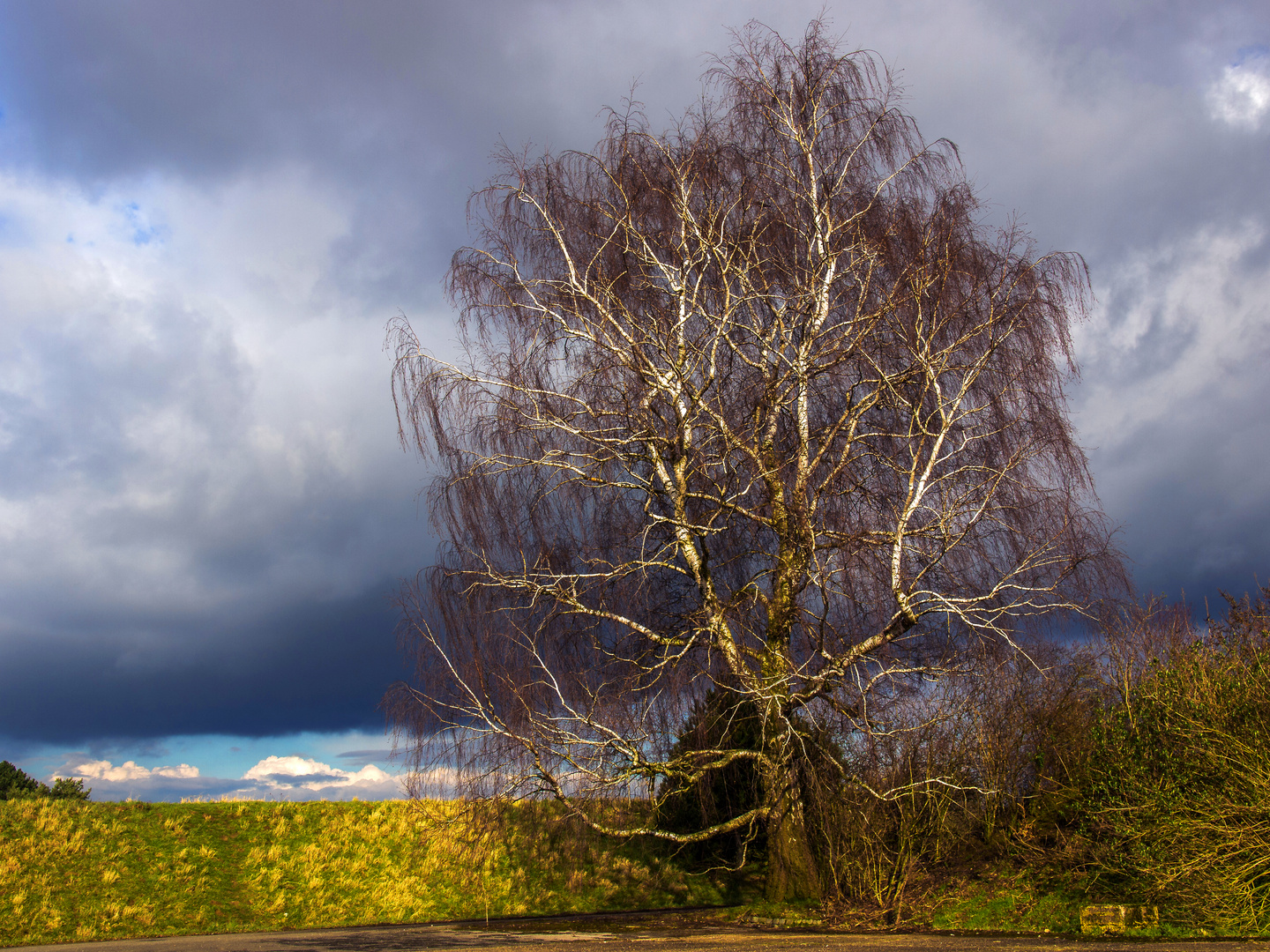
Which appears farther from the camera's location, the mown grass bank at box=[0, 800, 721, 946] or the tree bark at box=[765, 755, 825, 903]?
the mown grass bank at box=[0, 800, 721, 946]

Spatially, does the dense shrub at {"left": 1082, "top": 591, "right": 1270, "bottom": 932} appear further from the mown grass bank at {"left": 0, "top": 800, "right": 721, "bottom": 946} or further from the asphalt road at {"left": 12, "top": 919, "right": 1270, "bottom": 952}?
the mown grass bank at {"left": 0, "top": 800, "right": 721, "bottom": 946}

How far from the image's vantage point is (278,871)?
1482 centimetres

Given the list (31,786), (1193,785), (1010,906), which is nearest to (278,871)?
(31,786)

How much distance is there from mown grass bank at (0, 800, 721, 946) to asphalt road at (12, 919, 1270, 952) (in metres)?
1.09

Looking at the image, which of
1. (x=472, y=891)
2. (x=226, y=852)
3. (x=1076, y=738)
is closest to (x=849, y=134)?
(x=1076, y=738)

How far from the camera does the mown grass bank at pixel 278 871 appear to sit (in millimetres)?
12859

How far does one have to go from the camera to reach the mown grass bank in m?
12.9

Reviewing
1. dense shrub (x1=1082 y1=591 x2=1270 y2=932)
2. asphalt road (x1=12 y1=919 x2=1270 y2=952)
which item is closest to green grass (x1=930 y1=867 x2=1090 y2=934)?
dense shrub (x1=1082 y1=591 x2=1270 y2=932)

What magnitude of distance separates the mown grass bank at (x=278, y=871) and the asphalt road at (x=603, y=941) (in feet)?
3.59

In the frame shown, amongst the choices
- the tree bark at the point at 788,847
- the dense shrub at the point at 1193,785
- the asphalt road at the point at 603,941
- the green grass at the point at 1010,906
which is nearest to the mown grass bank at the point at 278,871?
the asphalt road at the point at 603,941

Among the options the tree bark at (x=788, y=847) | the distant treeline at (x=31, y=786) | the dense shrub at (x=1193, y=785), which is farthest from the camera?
the distant treeline at (x=31, y=786)

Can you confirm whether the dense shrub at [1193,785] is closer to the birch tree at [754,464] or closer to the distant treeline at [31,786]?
the birch tree at [754,464]

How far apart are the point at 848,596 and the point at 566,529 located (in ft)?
12.4

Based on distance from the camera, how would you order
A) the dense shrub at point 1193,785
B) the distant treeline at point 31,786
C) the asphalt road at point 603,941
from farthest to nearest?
the distant treeline at point 31,786, the asphalt road at point 603,941, the dense shrub at point 1193,785
